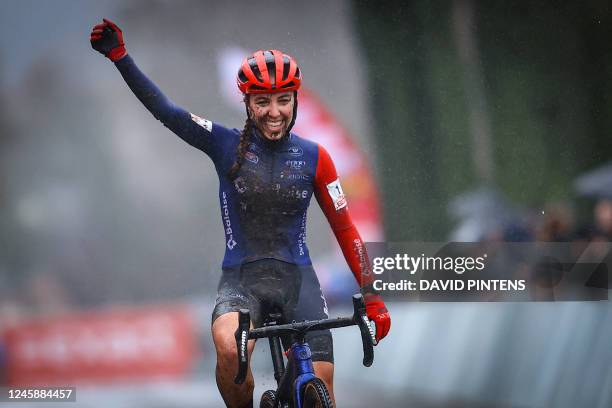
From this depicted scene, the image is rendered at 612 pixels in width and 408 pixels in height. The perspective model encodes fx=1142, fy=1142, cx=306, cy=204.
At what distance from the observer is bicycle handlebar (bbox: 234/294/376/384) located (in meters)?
4.79

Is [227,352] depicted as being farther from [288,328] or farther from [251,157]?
[251,157]

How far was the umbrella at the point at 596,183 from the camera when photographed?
321 inches

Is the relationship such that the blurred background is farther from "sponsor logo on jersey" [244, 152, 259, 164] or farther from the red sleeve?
"sponsor logo on jersey" [244, 152, 259, 164]

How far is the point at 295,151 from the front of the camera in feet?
19.1

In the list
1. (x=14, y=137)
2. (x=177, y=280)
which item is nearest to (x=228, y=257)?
(x=177, y=280)

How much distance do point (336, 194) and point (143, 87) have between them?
1.13 metres

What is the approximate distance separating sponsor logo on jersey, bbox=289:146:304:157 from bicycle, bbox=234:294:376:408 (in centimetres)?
112

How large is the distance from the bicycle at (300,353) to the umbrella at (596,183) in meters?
3.56

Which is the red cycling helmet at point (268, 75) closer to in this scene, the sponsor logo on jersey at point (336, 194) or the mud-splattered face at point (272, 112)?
the mud-splattered face at point (272, 112)

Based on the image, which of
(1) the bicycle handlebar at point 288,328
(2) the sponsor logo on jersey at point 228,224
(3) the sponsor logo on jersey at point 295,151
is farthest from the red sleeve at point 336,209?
(1) the bicycle handlebar at point 288,328

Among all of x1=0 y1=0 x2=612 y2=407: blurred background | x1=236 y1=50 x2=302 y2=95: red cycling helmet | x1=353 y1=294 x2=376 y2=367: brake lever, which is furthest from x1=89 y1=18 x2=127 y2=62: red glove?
A: x1=0 y1=0 x2=612 y2=407: blurred background

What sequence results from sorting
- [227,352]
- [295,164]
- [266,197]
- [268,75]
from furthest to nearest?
[295,164] → [266,197] → [268,75] → [227,352]

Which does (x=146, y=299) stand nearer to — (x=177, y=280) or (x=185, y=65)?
(x=177, y=280)

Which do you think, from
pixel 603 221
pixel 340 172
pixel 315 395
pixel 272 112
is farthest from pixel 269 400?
pixel 603 221
